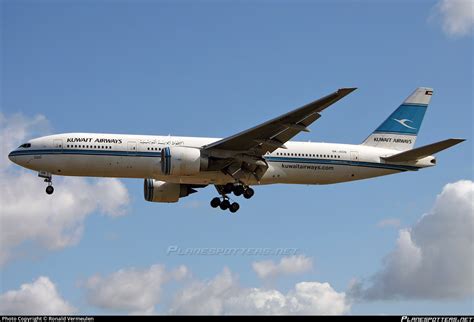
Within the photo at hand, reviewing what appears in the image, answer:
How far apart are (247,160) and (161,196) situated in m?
6.78

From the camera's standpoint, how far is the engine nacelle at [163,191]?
4453 centimetres

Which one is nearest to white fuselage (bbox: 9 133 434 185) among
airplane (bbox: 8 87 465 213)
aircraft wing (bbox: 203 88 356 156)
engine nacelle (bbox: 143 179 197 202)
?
airplane (bbox: 8 87 465 213)

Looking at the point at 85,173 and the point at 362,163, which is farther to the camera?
the point at 362,163

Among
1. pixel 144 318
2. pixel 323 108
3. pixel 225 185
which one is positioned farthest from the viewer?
pixel 225 185

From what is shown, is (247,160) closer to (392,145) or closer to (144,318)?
(392,145)

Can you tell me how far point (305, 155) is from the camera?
41.6m

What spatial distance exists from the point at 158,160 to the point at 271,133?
5.72 meters

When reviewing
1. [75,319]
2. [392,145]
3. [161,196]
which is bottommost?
[75,319]

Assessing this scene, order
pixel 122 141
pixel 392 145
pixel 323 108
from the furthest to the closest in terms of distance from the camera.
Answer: pixel 392 145 → pixel 122 141 → pixel 323 108

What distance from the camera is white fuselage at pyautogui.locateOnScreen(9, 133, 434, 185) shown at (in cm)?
3934

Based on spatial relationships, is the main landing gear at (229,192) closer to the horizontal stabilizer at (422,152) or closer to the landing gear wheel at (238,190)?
the landing gear wheel at (238,190)

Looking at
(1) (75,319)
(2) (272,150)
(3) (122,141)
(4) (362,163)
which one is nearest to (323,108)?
(2) (272,150)

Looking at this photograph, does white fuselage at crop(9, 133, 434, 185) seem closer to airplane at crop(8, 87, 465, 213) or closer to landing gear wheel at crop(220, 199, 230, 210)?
airplane at crop(8, 87, 465, 213)

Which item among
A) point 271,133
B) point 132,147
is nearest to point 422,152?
point 271,133
